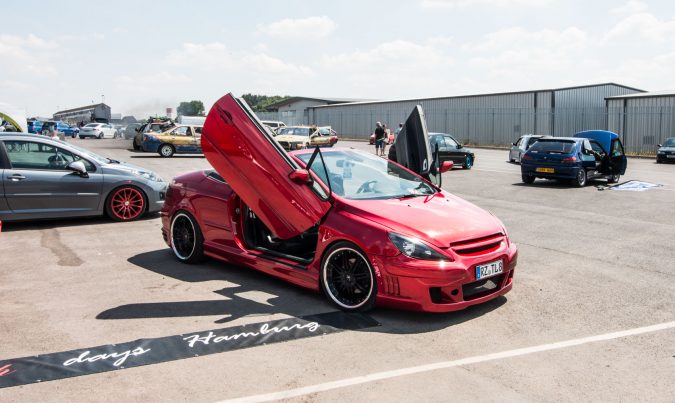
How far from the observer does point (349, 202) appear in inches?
229

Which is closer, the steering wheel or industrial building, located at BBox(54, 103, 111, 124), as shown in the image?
the steering wheel

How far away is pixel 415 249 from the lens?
5.18 metres

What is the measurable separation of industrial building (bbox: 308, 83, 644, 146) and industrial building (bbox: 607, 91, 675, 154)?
120cm

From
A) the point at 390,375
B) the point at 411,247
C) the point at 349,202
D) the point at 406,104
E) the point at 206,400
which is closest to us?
the point at 206,400

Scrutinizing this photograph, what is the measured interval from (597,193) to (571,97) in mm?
28884

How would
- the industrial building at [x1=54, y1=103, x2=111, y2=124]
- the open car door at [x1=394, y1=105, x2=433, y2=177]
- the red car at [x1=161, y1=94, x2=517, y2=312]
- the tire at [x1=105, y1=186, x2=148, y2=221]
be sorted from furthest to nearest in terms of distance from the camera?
1. the industrial building at [x1=54, y1=103, x2=111, y2=124]
2. the tire at [x1=105, y1=186, x2=148, y2=221]
3. the open car door at [x1=394, y1=105, x2=433, y2=177]
4. the red car at [x1=161, y1=94, x2=517, y2=312]

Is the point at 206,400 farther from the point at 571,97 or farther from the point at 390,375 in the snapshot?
the point at 571,97

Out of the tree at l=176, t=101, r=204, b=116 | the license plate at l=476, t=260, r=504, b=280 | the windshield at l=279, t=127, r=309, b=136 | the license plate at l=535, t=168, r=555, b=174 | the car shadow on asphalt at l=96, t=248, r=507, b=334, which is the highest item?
the tree at l=176, t=101, r=204, b=116

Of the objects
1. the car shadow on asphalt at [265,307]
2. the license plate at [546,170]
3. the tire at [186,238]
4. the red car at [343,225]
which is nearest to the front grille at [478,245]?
the red car at [343,225]

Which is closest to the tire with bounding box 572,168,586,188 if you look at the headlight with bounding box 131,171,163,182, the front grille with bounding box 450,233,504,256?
the headlight with bounding box 131,171,163,182

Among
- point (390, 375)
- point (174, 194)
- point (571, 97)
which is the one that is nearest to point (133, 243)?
point (174, 194)

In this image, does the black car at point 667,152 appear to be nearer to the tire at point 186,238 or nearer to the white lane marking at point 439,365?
the white lane marking at point 439,365

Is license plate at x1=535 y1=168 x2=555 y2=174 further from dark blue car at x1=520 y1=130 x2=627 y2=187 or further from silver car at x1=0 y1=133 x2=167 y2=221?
silver car at x1=0 y1=133 x2=167 y2=221

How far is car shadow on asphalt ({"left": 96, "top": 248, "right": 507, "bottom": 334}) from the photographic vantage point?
5316 mm
